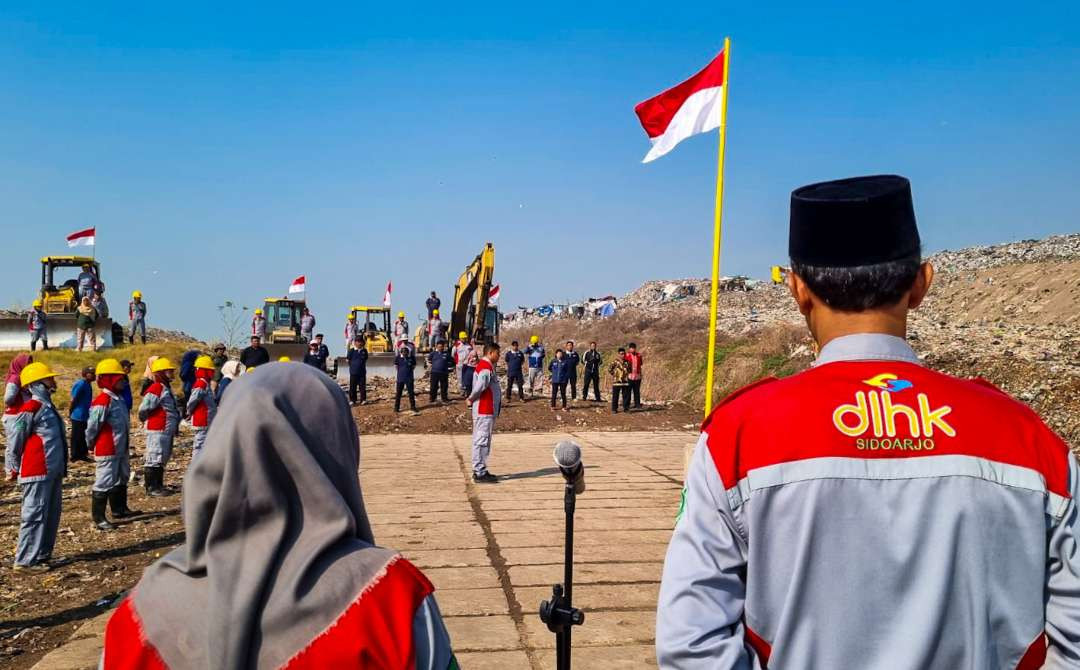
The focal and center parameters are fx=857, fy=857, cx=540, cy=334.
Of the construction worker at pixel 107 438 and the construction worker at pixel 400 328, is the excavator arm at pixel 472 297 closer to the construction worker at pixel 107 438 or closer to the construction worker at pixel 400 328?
the construction worker at pixel 400 328

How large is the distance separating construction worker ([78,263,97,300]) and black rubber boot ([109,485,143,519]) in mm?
18523

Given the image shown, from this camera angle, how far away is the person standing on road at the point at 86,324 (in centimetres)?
2330

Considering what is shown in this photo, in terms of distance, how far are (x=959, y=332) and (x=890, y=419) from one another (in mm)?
18243

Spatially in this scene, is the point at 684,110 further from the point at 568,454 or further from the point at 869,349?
the point at 869,349

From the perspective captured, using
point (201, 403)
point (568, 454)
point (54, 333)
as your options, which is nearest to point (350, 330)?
point (54, 333)

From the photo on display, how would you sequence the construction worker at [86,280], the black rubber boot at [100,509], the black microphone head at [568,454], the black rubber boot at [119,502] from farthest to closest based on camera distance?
1. the construction worker at [86,280]
2. the black rubber boot at [119,502]
3. the black rubber boot at [100,509]
4. the black microphone head at [568,454]

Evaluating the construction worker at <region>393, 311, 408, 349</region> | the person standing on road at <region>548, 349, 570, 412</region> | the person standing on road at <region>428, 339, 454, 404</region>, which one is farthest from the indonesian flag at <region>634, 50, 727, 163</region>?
the construction worker at <region>393, 311, 408, 349</region>

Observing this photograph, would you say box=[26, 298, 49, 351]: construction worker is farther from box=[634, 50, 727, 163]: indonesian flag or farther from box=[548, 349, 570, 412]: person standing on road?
box=[634, 50, 727, 163]: indonesian flag

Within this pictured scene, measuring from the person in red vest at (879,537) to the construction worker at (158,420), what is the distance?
30.6 ft

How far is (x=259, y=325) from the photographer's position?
2756 cm

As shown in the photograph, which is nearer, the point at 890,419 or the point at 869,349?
the point at 890,419

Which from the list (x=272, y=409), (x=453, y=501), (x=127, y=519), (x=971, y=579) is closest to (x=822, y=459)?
(x=971, y=579)

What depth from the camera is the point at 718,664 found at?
1.59 metres

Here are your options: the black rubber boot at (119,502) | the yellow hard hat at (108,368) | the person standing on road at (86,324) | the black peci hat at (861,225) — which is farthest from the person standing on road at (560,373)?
the black peci hat at (861,225)
